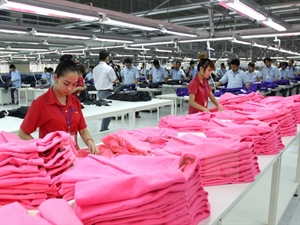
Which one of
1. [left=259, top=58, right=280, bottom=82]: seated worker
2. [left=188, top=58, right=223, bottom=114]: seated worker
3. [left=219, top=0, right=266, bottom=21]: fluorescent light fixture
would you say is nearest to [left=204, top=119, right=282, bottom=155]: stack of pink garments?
[left=188, top=58, right=223, bottom=114]: seated worker

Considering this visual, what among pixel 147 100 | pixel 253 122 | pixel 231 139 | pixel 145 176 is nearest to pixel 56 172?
pixel 145 176

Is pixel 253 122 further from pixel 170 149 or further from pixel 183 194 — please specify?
pixel 183 194

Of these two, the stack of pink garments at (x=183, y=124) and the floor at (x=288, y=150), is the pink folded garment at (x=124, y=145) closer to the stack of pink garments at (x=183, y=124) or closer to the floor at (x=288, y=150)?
the stack of pink garments at (x=183, y=124)

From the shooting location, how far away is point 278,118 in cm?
257

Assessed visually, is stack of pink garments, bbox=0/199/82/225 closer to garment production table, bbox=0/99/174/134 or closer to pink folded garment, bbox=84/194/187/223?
pink folded garment, bbox=84/194/187/223

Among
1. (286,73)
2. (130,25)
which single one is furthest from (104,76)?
(286,73)

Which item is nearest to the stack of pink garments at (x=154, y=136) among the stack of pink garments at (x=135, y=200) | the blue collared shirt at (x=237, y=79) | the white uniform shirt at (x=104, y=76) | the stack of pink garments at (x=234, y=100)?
the stack of pink garments at (x=135, y=200)

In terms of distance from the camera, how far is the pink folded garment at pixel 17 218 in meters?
0.84

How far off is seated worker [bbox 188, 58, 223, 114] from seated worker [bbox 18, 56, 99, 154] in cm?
177

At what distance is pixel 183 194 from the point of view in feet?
3.39

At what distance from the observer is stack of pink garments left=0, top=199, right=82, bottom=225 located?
84cm

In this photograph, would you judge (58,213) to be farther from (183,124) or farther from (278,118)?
(278,118)

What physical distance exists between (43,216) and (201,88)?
3.07 meters

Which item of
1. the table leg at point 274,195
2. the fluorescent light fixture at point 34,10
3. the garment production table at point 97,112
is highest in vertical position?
the fluorescent light fixture at point 34,10
